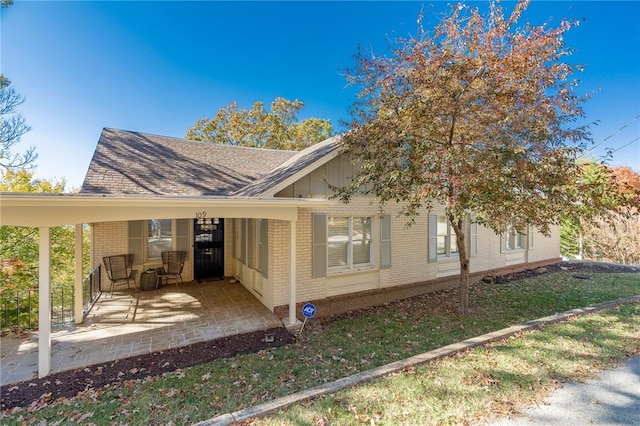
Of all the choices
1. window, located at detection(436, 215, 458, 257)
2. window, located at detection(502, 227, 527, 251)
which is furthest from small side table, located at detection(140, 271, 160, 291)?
window, located at detection(502, 227, 527, 251)

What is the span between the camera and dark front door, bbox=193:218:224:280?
33.7 ft

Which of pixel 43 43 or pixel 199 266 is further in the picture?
pixel 199 266

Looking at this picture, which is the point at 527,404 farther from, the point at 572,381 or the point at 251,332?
the point at 251,332

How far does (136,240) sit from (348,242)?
7.10 m

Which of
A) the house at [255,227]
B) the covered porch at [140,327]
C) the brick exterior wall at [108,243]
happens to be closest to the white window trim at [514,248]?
the house at [255,227]

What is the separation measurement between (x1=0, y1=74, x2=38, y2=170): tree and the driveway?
61.0ft

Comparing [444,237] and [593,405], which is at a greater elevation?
[444,237]

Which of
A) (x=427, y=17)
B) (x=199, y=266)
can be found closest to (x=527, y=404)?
(x=427, y=17)

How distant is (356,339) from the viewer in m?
5.81

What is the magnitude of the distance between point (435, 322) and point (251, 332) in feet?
14.3

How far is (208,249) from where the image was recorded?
10.5m

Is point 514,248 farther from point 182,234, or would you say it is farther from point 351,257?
point 182,234

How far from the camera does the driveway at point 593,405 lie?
3162 mm

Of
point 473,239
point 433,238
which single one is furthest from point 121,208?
point 473,239
